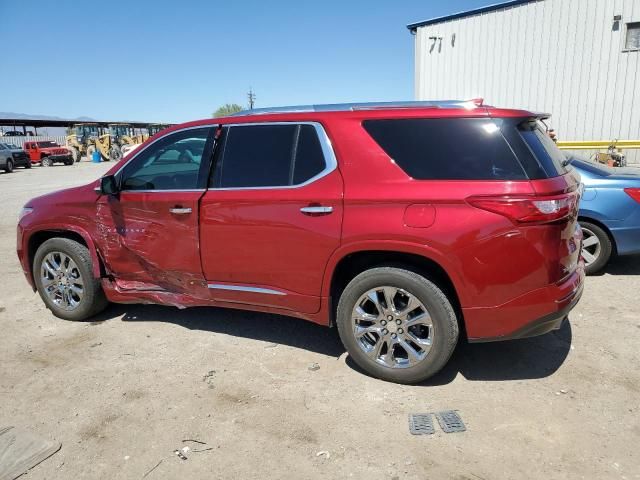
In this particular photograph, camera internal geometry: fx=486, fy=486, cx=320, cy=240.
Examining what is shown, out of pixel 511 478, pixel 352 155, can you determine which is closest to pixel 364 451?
pixel 511 478

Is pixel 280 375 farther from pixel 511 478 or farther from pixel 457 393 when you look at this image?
pixel 511 478

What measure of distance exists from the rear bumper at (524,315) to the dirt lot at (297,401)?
44 centimetres

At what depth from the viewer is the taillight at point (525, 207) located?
9.26 ft

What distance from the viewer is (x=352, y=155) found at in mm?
3273

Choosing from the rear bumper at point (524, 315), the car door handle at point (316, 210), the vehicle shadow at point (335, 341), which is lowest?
the vehicle shadow at point (335, 341)

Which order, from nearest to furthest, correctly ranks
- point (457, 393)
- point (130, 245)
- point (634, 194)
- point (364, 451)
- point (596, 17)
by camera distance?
point (364, 451)
point (457, 393)
point (130, 245)
point (634, 194)
point (596, 17)

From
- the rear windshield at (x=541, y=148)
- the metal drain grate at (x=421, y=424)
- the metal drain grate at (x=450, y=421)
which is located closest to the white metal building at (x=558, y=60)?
the rear windshield at (x=541, y=148)

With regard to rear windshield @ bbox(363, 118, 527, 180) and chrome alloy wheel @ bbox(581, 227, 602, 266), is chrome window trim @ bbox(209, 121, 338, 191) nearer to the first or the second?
rear windshield @ bbox(363, 118, 527, 180)

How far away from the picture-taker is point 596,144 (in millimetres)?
15875

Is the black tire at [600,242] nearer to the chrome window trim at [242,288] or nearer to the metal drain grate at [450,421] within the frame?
the metal drain grate at [450,421]

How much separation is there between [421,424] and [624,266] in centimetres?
436

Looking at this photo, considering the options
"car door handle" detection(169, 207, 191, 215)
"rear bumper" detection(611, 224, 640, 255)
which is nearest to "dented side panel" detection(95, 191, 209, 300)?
"car door handle" detection(169, 207, 191, 215)

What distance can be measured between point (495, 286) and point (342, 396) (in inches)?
47.5

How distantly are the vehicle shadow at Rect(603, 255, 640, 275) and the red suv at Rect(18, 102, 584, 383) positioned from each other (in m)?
2.79
